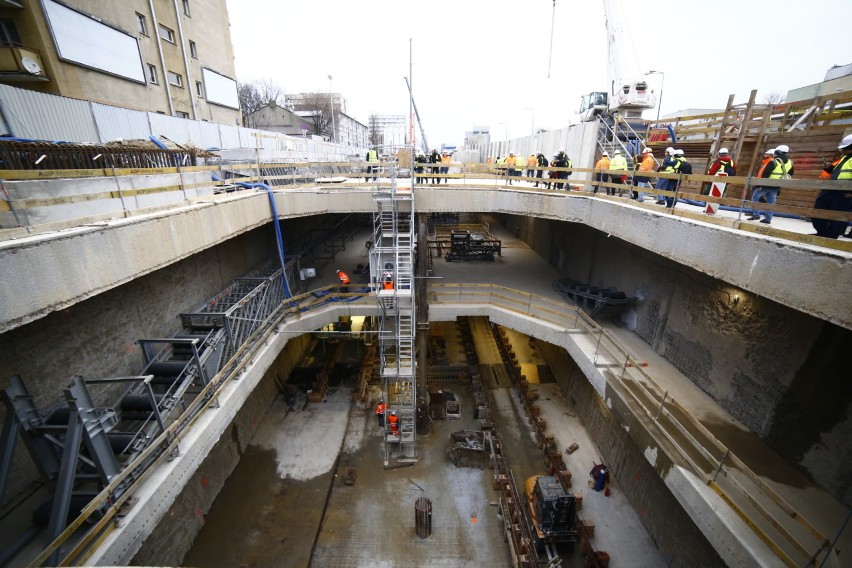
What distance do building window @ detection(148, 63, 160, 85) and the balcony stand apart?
5.84 meters

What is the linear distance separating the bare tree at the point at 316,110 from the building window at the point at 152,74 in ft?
132

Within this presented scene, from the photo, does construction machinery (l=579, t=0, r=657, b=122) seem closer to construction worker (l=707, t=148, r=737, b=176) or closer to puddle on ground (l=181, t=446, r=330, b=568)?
construction worker (l=707, t=148, r=737, b=176)

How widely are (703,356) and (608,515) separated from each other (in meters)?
5.29

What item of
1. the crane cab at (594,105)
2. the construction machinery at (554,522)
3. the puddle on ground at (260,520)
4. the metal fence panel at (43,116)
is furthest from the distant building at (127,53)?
the crane cab at (594,105)

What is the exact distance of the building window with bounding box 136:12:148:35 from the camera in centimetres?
1787

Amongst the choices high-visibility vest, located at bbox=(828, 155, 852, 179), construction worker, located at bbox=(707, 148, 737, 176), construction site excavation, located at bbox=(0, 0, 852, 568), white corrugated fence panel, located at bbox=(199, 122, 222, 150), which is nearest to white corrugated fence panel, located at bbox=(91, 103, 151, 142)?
construction site excavation, located at bbox=(0, 0, 852, 568)

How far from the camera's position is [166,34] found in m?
19.8

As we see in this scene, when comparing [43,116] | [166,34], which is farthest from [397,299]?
[166,34]

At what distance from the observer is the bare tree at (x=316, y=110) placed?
63.2 m

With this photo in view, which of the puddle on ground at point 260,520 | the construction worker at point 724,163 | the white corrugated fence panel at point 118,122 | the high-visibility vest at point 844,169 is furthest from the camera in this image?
the white corrugated fence panel at point 118,122

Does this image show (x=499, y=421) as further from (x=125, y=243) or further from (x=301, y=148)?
(x=301, y=148)

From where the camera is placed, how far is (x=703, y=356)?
9.34 meters

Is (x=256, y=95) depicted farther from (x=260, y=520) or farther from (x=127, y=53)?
(x=260, y=520)

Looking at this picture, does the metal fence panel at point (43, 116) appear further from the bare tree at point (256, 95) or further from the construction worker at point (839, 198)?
the bare tree at point (256, 95)
